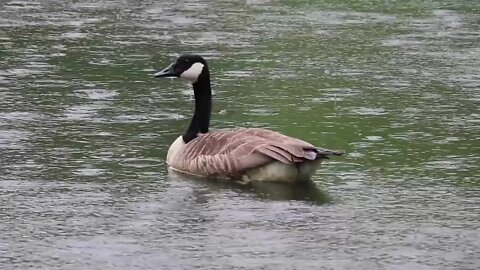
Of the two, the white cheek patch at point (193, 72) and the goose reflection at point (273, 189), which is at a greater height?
the white cheek patch at point (193, 72)

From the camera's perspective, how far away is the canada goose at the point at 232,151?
935 cm

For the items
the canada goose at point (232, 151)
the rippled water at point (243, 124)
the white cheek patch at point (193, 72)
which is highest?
the white cheek patch at point (193, 72)

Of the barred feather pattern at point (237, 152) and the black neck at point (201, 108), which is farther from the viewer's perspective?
the black neck at point (201, 108)

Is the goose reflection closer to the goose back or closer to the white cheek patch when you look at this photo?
the goose back

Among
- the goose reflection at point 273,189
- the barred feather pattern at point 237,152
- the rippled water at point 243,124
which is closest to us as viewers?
the rippled water at point 243,124

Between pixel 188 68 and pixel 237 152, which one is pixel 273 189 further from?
pixel 188 68

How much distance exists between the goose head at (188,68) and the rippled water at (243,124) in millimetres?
705

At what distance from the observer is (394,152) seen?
10.6m

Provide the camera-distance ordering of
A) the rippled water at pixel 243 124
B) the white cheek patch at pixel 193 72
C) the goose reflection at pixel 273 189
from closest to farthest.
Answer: the rippled water at pixel 243 124
the goose reflection at pixel 273 189
the white cheek patch at pixel 193 72

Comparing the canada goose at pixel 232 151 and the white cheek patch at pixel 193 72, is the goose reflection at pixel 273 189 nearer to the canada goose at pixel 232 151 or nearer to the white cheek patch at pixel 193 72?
the canada goose at pixel 232 151

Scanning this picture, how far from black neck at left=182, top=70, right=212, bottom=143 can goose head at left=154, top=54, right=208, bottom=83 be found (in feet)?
0.08

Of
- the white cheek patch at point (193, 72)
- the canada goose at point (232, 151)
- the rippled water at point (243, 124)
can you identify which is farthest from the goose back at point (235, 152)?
the white cheek patch at point (193, 72)

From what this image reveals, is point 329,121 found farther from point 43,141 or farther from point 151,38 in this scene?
point 151,38

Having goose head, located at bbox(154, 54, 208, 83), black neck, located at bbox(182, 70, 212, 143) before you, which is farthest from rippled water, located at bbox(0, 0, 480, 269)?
goose head, located at bbox(154, 54, 208, 83)
